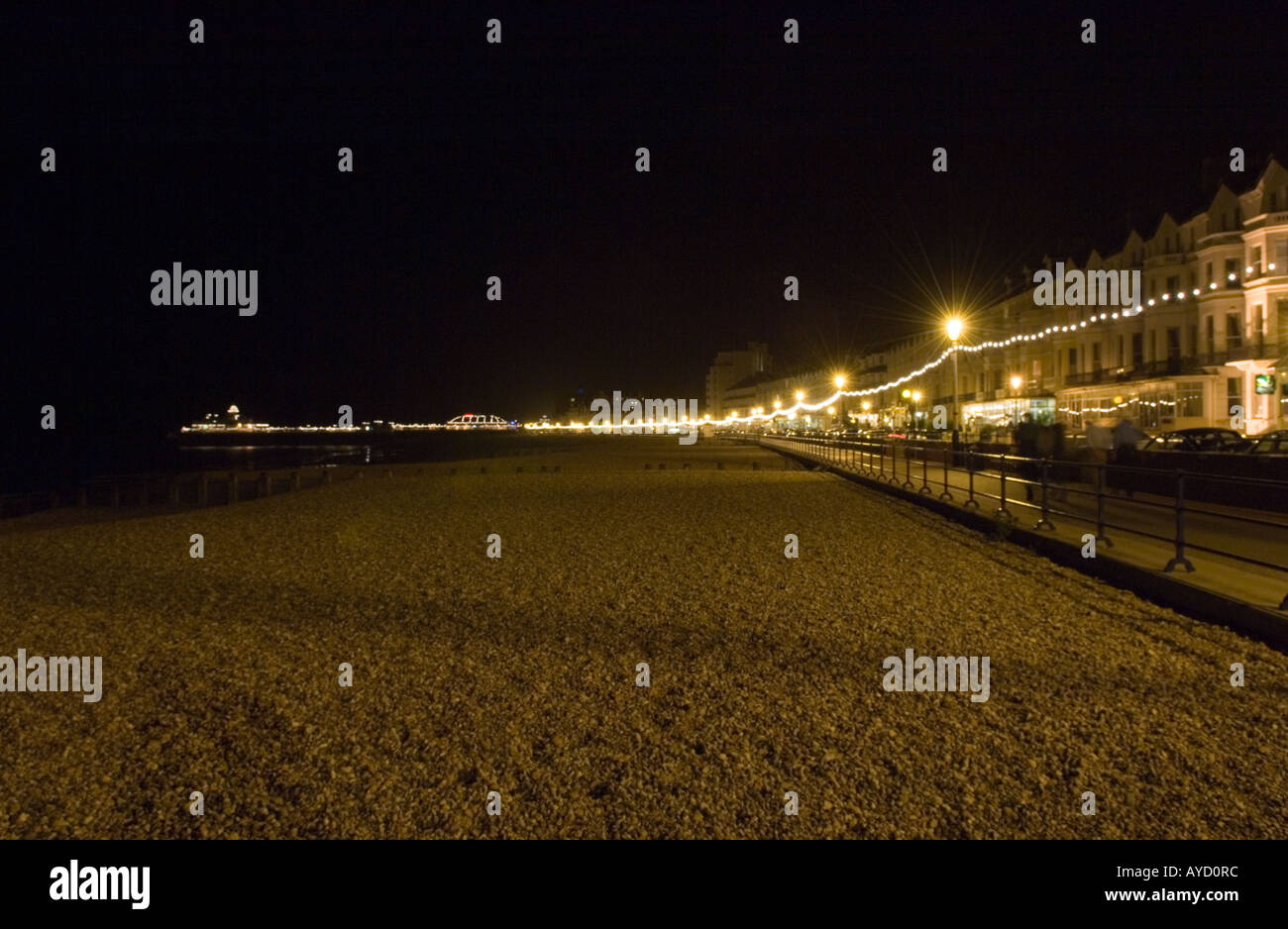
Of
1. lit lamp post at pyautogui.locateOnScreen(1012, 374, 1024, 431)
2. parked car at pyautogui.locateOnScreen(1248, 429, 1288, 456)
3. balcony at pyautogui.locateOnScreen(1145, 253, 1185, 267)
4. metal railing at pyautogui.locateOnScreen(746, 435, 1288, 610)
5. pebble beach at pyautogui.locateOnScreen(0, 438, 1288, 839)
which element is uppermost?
balcony at pyautogui.locateOnScreen(1145, 253, 1185, 267)

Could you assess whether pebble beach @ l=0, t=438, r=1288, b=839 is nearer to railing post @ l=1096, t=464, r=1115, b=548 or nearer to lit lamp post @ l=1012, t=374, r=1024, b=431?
→ railing post @ l=1096, t=464, r=1115, b=548

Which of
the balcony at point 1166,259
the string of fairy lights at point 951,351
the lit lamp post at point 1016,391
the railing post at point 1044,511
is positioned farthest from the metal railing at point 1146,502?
the lit lamp post at point 1016,391

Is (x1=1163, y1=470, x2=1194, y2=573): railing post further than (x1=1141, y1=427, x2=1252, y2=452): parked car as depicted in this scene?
No

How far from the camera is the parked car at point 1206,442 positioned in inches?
942

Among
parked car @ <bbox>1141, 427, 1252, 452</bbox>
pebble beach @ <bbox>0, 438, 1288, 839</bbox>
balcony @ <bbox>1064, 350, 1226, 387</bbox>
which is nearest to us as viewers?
pebble beach @ <bbox>0, 438, 1288, 839</bbox>

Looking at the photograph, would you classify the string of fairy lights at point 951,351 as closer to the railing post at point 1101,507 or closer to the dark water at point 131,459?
the railing post at point 1101,507

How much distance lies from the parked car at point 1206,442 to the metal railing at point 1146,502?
15.4 feet

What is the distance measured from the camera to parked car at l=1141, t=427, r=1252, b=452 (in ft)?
78.5

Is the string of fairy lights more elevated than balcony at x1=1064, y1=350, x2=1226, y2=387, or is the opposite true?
the string of fairy lights

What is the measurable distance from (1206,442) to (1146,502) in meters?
19.8

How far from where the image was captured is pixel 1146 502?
30.5 feet

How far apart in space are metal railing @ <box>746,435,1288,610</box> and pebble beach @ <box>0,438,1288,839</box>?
948 millimetres

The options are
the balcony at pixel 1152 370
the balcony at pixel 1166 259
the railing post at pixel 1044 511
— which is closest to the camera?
the railing post at pixel 1044 511

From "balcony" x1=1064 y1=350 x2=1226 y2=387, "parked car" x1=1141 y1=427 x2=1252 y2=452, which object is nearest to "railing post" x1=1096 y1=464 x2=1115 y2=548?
"parked car" x1=1141 y1=427 x2=1252 y2=452
